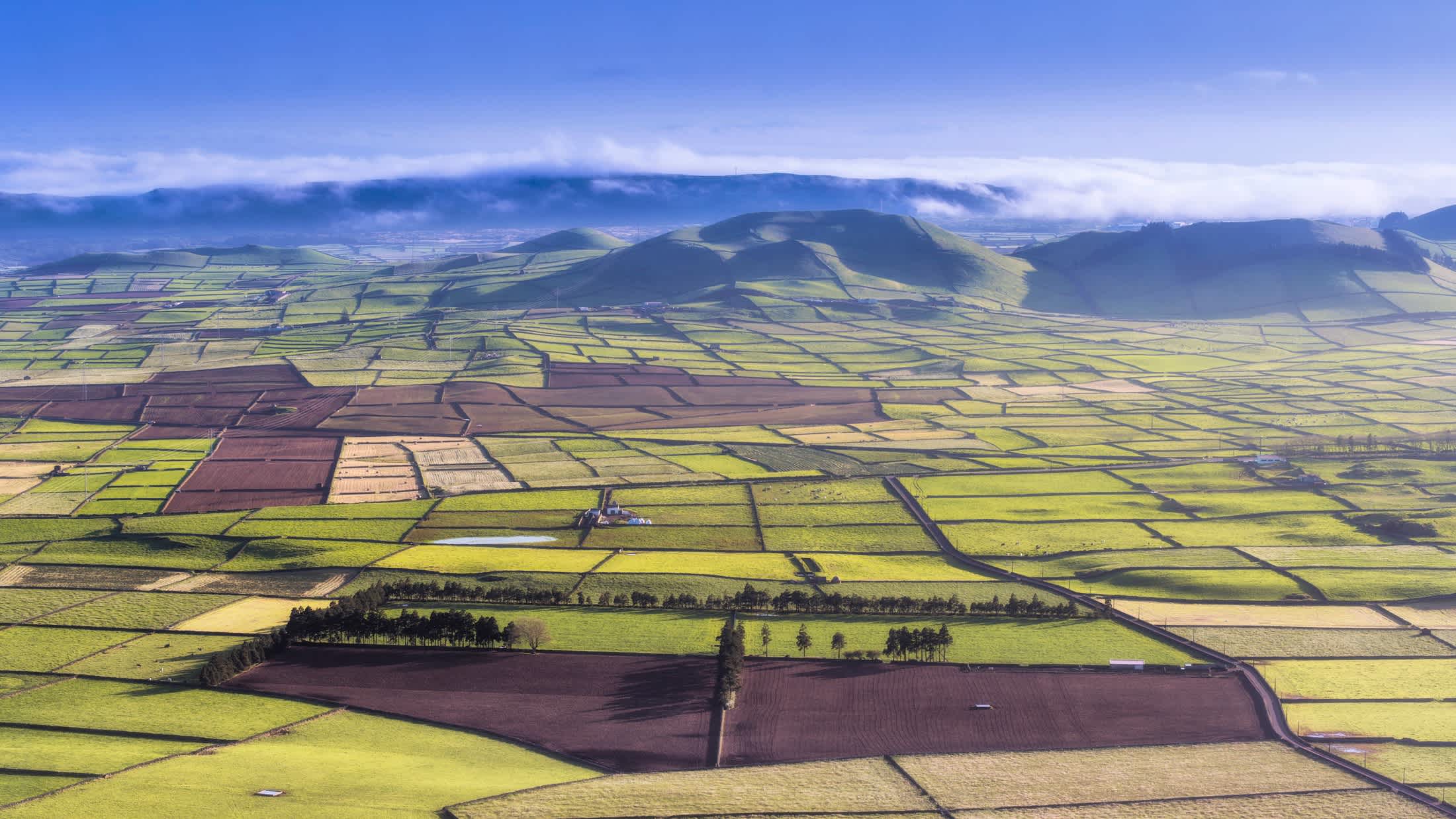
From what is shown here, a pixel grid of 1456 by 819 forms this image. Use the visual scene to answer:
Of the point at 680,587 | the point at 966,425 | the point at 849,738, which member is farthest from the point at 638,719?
the point at 966,425

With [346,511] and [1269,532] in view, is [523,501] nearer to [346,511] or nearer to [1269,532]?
[346,511]

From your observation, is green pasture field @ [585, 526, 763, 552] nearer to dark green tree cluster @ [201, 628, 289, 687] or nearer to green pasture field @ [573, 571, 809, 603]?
green pasture field @ [573, 571, 809, 603]

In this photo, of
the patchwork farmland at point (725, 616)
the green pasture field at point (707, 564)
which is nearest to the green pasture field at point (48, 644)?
the patchwork farmland at point (725, 616)

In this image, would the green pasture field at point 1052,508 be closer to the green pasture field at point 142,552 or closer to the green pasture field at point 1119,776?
the green pasture field at point 1119,776

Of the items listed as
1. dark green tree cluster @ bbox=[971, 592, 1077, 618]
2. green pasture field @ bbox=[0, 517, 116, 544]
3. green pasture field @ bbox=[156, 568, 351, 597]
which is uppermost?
dark green tree cluster @ bbox=[971, 592, 1077, 618]

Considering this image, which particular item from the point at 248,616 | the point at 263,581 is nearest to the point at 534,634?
the point at 248,616

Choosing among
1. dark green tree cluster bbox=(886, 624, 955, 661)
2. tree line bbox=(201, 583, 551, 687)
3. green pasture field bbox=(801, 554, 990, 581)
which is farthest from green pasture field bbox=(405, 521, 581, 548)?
dark green tree cluster bbox=(886, 624, 955, 661)
